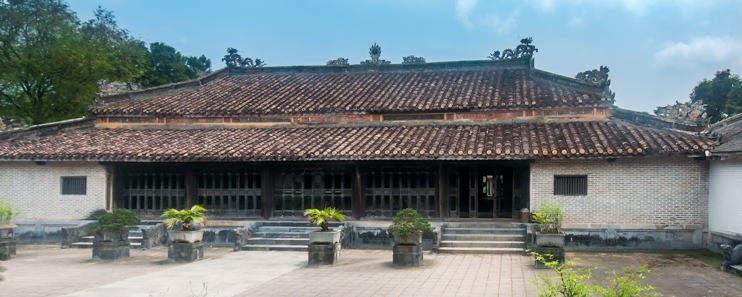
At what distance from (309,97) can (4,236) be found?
10152 millimetres

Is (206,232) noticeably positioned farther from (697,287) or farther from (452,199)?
(697,287)

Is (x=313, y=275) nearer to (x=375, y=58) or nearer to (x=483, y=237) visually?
(x=483, y=237)

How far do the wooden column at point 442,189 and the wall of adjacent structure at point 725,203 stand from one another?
704 centimetres

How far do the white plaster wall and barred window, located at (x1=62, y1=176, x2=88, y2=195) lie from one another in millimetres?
18329

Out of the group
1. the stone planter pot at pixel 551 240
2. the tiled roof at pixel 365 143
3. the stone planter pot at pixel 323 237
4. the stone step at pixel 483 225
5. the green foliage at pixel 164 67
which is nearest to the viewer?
the stone planter pot at pixel 551 240

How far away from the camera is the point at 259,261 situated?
14016 mm

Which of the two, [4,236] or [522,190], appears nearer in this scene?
[4,236]

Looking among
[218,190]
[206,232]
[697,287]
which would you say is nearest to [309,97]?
[218,190]

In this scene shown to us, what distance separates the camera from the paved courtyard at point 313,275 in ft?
33.3

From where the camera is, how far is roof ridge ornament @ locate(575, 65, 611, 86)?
1733cm

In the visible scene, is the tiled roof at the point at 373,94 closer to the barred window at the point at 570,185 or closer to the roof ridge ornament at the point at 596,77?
the roof ridge ornament at the point at 596,77

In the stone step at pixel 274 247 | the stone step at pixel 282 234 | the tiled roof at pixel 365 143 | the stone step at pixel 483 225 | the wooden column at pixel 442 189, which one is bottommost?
the stone step at pixel 274 247

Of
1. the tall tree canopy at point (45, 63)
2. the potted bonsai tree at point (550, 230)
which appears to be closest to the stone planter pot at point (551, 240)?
the potted bonsai tree at point (550, 230)

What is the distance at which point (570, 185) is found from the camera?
50.9ft
